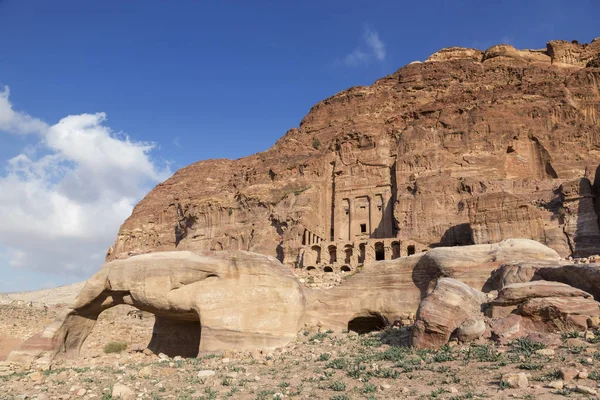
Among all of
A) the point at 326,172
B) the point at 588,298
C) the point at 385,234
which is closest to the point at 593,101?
the point at 385,234

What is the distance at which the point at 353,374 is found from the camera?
9.43 meters

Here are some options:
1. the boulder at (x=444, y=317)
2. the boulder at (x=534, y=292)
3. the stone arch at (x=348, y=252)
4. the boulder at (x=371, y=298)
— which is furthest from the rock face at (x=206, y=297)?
the stone arch at (x=348, y=252)

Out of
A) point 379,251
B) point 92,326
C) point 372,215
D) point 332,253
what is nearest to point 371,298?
point 92,326

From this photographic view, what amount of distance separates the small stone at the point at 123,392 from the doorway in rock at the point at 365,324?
364 inches

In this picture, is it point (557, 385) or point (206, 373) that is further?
point (206, 373)

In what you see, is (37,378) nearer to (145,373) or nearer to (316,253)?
(145,373)

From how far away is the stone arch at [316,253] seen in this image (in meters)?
42.9

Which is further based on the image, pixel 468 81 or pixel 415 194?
pixel 468 81

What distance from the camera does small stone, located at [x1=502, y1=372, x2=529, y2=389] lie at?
7457 mm

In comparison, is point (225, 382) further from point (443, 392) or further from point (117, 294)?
point (117, 294)

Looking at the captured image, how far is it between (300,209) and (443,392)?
42840mm

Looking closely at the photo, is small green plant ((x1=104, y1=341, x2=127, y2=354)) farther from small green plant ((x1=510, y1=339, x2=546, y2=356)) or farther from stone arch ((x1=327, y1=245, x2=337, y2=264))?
stone arch ((x1=327, y1=245, x2=337, y2=264))

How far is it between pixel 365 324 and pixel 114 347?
11.3 metres

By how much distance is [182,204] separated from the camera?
67.2 m
